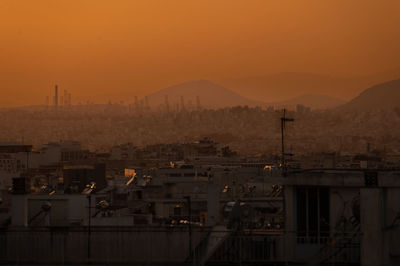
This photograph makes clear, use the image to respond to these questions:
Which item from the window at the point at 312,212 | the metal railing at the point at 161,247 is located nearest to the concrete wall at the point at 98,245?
the metal railing at the point at 161,247

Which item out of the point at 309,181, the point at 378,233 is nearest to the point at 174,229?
the point at 309,181

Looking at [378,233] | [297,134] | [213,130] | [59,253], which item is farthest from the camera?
[213,130]

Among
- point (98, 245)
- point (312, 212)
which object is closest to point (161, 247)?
point (98, 245)

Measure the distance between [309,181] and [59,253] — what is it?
3468mm

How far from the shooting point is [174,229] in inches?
503

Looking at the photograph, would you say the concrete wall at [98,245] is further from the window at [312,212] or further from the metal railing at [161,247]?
the window at [312,212]

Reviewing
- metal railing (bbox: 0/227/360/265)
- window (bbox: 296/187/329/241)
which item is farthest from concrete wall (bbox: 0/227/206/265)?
window (bbox: 296/187/329/241)

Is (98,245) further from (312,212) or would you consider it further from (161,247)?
(312,212)

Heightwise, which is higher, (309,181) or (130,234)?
(309,181)

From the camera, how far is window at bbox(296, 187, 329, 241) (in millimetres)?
11469

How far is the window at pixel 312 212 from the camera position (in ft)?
37.6

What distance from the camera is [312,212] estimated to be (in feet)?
38.1

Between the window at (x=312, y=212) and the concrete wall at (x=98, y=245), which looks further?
the concrete wall at (x=98, y=245)

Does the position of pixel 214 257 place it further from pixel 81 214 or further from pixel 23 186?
pixel 81 214
